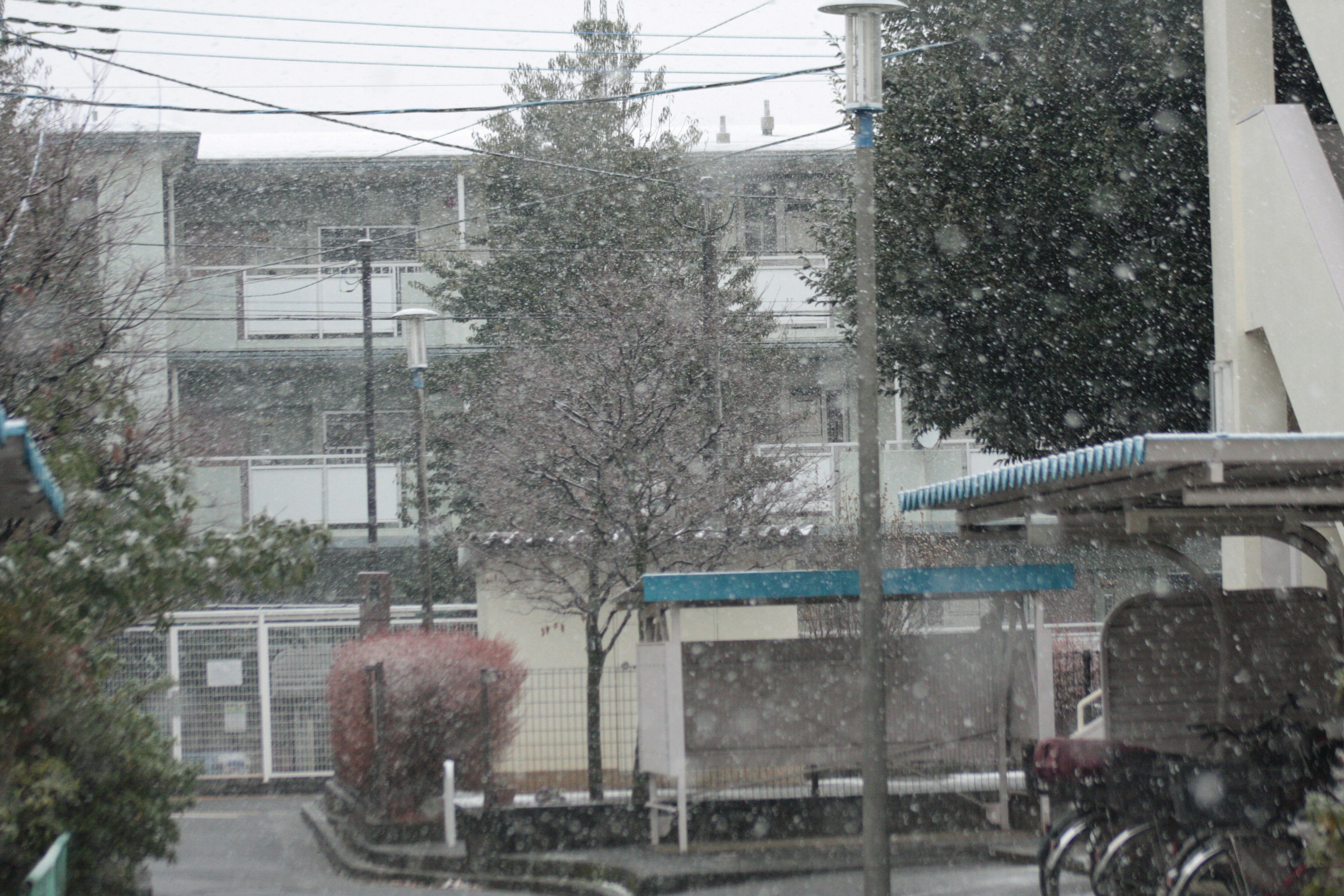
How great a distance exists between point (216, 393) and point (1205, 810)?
2191 centimetres

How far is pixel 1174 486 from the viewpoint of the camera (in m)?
7.17

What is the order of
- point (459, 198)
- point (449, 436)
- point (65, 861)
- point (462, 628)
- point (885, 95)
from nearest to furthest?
point (65, 861), point (885, 95), point (462, 628), point (449, 436), point (459, 198)

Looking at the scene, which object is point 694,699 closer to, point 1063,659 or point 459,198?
point 1063,659

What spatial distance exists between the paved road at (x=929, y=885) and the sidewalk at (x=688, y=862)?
193 millimetres

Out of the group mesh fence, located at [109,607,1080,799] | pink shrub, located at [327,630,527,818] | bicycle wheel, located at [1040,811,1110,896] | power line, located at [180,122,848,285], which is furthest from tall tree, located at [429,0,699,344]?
bicycle wheel, located at [1040,811,1110,896]

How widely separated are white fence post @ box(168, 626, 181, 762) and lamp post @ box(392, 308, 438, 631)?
360 cm

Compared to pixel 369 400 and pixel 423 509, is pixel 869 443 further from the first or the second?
pixel 369 400

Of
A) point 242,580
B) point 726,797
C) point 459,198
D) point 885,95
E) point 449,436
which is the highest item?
point 459,198

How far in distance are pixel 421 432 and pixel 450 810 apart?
643 cm

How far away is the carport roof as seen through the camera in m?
6.48

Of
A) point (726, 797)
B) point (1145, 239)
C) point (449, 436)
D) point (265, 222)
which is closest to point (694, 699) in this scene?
point (726, 797)

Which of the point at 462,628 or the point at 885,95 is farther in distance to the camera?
the point at 462,628

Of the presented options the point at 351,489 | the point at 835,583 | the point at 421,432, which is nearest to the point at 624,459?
the point at 835,583

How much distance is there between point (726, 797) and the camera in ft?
40.9
